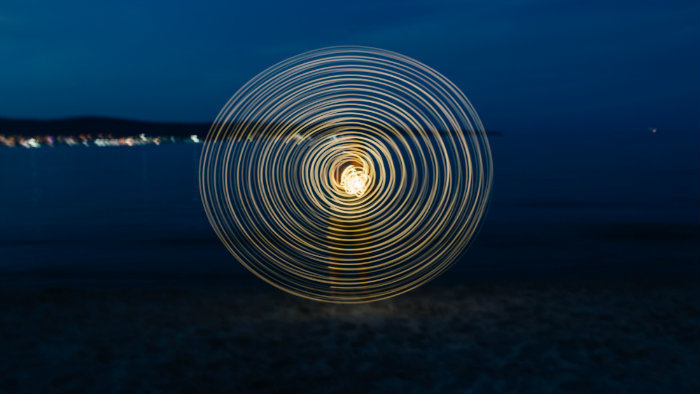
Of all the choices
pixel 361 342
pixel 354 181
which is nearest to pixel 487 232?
pixel 354 181

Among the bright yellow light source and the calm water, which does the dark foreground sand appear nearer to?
the bright yellow light source

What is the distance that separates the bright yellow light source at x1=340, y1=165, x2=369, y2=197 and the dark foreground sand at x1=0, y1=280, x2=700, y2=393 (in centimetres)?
152

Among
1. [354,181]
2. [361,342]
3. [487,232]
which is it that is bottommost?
[361,342]

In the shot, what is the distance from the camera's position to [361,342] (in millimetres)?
6852

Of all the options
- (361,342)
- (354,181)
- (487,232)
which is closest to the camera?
(361,342)

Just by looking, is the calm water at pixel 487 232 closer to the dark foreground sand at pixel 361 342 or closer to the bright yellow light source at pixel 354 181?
the dark foreground sand at pixel 361 342

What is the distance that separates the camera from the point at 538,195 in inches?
1075

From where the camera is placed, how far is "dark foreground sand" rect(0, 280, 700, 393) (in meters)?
5.84

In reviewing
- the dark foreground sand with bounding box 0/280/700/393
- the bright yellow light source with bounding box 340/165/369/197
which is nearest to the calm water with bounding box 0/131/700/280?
the dark foreground sand with bounding box 0/280/700/393

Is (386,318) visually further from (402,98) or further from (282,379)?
(402,98)

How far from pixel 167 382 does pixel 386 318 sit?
279 centimetres

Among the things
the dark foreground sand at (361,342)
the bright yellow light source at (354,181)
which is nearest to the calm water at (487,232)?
the dark foreground sand at (361,342)

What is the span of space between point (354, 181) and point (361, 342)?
261 centimetres

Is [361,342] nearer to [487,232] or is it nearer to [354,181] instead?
[354,181]
